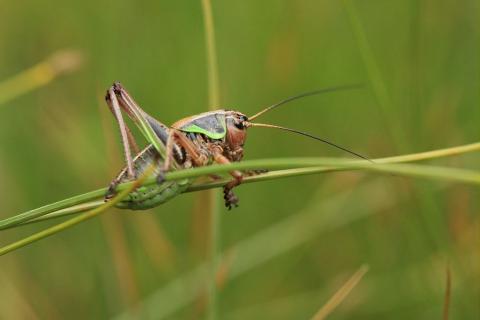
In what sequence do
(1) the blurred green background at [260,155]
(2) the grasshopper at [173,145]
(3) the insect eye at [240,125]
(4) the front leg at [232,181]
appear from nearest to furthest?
(2) the grasshopper at [173,145] < (4) the front leg at [232,181] < (3) the insect eye at [240,125] < (1) the blurred green background at [260,155]

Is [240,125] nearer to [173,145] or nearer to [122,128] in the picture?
[173,145]

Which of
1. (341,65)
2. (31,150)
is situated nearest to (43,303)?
(31,150)

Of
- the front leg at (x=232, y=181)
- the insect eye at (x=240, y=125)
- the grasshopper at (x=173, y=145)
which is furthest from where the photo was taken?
the insect eye at (x=240, y=125)

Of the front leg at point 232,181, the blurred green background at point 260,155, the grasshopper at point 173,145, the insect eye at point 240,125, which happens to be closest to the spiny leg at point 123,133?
the grasshopper at point 173,145

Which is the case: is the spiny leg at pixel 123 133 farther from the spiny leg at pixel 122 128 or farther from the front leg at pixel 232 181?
the front leg at pixel 232 181

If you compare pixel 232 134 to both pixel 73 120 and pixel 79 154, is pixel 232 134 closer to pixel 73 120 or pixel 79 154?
pixel 79 154

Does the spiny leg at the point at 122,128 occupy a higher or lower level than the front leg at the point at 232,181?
higher

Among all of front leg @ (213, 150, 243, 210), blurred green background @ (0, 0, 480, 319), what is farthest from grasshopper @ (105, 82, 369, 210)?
blurred green background @ (0, 0, 480, 319)
